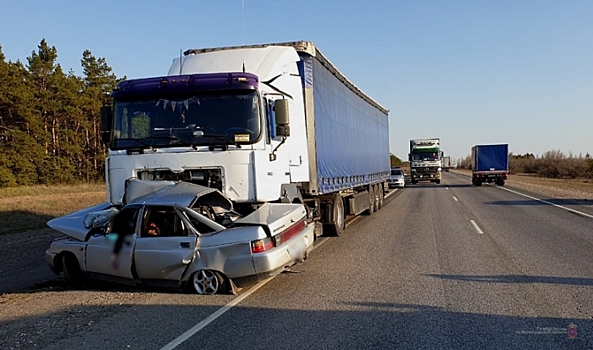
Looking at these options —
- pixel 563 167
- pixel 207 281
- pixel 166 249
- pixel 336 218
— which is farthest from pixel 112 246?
pixel 563 167

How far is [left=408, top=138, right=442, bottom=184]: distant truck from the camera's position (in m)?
43.8

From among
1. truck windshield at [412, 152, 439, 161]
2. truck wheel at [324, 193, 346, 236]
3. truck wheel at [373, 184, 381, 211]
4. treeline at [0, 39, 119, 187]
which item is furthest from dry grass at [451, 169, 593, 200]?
treeline at [0, 39, 119, 187]

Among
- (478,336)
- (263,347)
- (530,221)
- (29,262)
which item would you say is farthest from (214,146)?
(530,221)

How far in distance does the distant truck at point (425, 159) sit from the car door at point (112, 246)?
38.1m

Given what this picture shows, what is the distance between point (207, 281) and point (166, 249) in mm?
712

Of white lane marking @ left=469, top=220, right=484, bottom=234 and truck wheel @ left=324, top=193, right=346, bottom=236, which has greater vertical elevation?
truck wheel @ left=324, top=193, right=346, bottom=236

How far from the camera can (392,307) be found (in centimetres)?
650

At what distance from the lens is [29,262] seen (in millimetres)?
11531

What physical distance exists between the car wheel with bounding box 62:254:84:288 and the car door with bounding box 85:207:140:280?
17.3 inches

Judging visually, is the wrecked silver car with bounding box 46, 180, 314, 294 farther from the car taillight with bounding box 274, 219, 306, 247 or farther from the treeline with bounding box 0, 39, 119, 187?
the treeline with bounding box 0, 39, 119, 187

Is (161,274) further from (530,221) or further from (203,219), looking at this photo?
(530,221)

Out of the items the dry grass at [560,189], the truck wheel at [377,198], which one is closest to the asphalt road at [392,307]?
the truck wheel at [377,198]

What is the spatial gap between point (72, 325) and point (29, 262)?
622 cm

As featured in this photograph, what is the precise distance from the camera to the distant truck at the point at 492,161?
40.5 m
